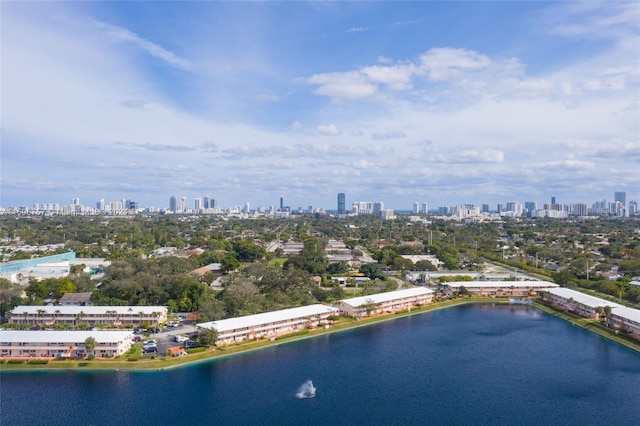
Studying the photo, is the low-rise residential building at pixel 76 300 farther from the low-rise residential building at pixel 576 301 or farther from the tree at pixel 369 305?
the low-rise residential building at pixel 576 301

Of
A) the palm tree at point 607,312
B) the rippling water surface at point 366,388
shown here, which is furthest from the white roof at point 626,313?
the rippling water surface at point 366,388

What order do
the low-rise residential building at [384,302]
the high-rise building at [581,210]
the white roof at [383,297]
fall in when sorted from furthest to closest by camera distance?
the high-rise building at [581,210]
the white roof at [383,297]
the low-rise residential building at [384,302]

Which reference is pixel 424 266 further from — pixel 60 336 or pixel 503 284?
pixel 60 336

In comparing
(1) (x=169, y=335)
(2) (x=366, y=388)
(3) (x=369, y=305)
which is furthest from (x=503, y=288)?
(1) (x=169, y=335)

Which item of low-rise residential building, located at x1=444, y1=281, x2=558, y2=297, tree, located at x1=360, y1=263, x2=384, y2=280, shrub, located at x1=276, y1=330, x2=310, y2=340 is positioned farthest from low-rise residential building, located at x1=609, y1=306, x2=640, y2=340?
tree, located at x1=360, y1=263, x2=384, y2=280

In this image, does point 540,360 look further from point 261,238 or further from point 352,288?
point 261,238

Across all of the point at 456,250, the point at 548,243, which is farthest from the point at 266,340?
the point at 548,243
